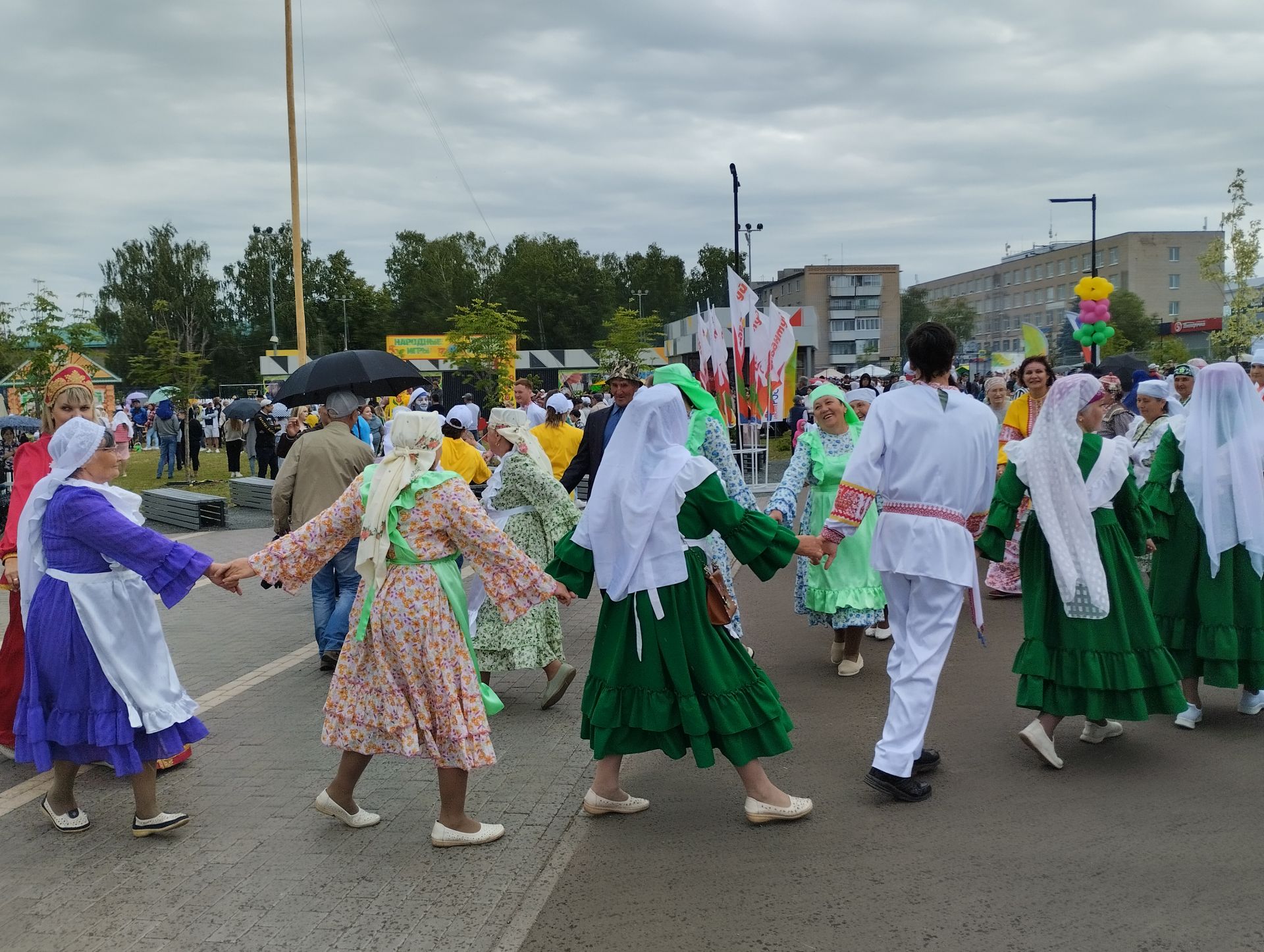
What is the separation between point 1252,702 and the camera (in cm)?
594

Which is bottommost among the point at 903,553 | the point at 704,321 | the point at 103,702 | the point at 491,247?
the point at 103,702

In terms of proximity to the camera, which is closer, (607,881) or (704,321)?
(607,881)

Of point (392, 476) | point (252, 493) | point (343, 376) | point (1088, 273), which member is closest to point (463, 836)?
point (392, 476)

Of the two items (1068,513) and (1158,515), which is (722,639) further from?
(1158,515)

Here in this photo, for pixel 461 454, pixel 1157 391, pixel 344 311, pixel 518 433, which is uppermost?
pixel 344 311

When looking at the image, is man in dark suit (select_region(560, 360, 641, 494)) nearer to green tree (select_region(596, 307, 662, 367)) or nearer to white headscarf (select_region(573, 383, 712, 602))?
white headscarf (select_region(573, 383, 712, 602))

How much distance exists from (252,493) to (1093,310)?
1990cm

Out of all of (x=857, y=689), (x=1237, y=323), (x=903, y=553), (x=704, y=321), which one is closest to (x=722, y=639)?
(x=903, y=553)

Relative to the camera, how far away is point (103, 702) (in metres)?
4.62

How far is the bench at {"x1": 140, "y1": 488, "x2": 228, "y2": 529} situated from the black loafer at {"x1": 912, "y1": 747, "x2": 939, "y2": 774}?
13.4 m

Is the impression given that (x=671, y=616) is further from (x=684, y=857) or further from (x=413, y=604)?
(x=413, y=604)

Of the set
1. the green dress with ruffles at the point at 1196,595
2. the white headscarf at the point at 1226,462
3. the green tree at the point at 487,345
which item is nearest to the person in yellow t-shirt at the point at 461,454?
the green dress with ruffles at the point at 1196,595

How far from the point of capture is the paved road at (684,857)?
3758 millimetres

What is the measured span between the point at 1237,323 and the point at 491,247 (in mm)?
70800
